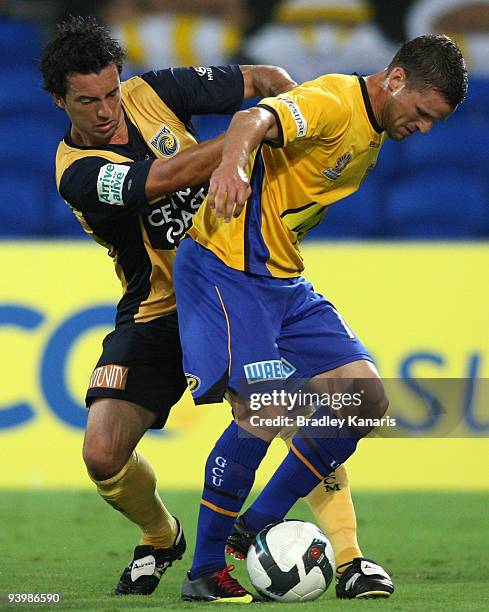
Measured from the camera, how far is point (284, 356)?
12.8 feet

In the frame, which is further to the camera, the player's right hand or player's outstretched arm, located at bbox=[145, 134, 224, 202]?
player's outstretched arm, located at bbox=[145, 134, 224, 202]

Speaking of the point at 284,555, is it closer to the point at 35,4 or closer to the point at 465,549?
the point at 465,549

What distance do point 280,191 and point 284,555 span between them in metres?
1.16

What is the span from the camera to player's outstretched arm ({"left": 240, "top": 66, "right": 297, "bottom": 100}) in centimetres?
438

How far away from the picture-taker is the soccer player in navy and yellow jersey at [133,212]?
397 centimetres

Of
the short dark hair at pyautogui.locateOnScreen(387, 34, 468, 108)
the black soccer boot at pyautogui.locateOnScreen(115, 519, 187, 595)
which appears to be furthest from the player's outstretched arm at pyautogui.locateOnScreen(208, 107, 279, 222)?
the black soccer boot at pyautogui.locateOnScreen(115, 519, 187, 595)

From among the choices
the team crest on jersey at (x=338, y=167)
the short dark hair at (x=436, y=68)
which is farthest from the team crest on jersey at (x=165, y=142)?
the short dark hair at (x=436, y=68)

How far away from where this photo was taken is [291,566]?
11.8 ft

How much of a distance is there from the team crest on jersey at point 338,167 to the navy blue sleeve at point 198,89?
715mm

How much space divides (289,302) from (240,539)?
819 mm

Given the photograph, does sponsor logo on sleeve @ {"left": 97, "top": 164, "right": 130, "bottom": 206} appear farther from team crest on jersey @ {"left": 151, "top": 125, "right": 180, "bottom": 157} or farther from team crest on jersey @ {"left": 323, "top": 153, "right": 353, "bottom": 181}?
team crest on jersey @ {"left": 323, "top": 153, "right": 353, "bottom": 181}

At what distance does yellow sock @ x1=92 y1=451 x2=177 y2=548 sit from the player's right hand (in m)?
1.28

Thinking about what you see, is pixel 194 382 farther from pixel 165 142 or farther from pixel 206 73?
pixel 206 73

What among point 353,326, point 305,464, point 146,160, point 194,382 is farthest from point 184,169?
point 353,326
